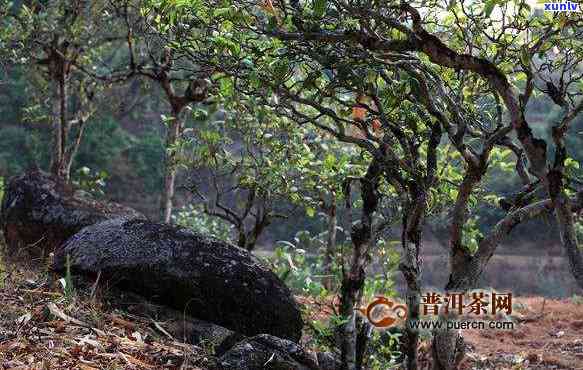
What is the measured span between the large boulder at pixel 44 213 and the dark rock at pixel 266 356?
11.7 feet

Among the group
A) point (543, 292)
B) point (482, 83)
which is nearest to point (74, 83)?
point (482, 83)

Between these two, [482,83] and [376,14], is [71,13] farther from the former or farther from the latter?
[376,14]

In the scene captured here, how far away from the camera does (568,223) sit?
375 centimetres

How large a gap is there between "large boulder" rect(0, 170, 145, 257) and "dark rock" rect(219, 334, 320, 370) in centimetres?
357

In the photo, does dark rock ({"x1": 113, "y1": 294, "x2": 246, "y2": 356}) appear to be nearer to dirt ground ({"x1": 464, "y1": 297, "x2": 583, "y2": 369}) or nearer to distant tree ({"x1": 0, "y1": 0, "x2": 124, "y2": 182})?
dirt ground ({"x1": 464, "y1": 297, "x2": 583, "y2": 369})

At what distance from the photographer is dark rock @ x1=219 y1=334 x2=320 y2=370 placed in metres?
4.59

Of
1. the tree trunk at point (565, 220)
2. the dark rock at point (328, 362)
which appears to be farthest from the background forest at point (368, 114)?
the dark rock at point (328, 362)

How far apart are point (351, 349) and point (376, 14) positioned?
262 cm

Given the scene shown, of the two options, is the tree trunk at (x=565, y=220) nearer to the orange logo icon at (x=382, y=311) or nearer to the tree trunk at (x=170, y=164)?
the orange logo icon at (x=382, y=311)

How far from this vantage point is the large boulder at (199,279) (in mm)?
5770

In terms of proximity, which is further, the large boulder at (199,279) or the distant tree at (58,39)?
the distant tree at (58,39)

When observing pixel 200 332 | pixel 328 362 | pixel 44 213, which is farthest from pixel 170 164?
pixel 328 362

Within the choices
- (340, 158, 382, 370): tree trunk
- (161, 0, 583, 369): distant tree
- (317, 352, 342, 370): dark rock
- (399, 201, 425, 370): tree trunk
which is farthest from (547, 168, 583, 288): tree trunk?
(317, 352, 342, 370): dark rock

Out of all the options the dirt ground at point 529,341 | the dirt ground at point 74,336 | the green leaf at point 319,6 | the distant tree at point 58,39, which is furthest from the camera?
the distant tree at point 58,39
